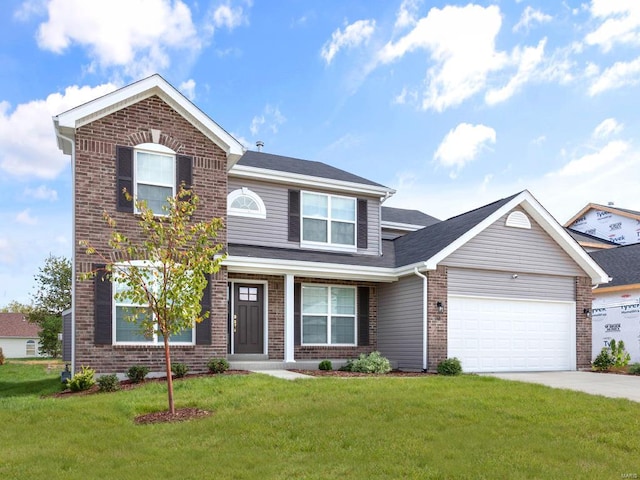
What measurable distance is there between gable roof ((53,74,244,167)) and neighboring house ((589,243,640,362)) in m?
14.7

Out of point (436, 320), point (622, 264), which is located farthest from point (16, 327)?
point (622, 264)

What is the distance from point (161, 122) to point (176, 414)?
771 cm

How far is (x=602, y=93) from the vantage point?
16.8m

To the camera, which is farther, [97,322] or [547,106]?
[547,106]

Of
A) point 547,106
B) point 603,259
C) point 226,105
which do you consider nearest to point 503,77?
point 547,106

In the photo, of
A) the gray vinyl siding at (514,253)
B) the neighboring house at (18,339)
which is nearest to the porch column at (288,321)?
the gray vinyl siding at (514,253)

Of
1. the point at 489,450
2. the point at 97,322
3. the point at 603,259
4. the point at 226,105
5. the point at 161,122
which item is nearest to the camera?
the point at 489,450

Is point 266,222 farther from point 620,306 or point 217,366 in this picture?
point 620,306

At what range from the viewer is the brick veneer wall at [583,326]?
17.8m

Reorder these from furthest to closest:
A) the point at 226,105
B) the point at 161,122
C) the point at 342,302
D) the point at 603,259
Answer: the point at 603,259 → the point at 342,302 → the point at 226,105 → the point at 161,122

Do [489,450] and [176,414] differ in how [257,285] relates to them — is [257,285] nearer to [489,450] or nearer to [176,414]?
[176,414]

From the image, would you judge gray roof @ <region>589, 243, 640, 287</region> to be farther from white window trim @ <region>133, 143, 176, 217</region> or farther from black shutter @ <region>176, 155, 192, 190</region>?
white window trim @ <region>133, 143, 176, 217</region>

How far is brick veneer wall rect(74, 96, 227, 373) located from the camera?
1338 cm

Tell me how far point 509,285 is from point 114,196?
1087cm
